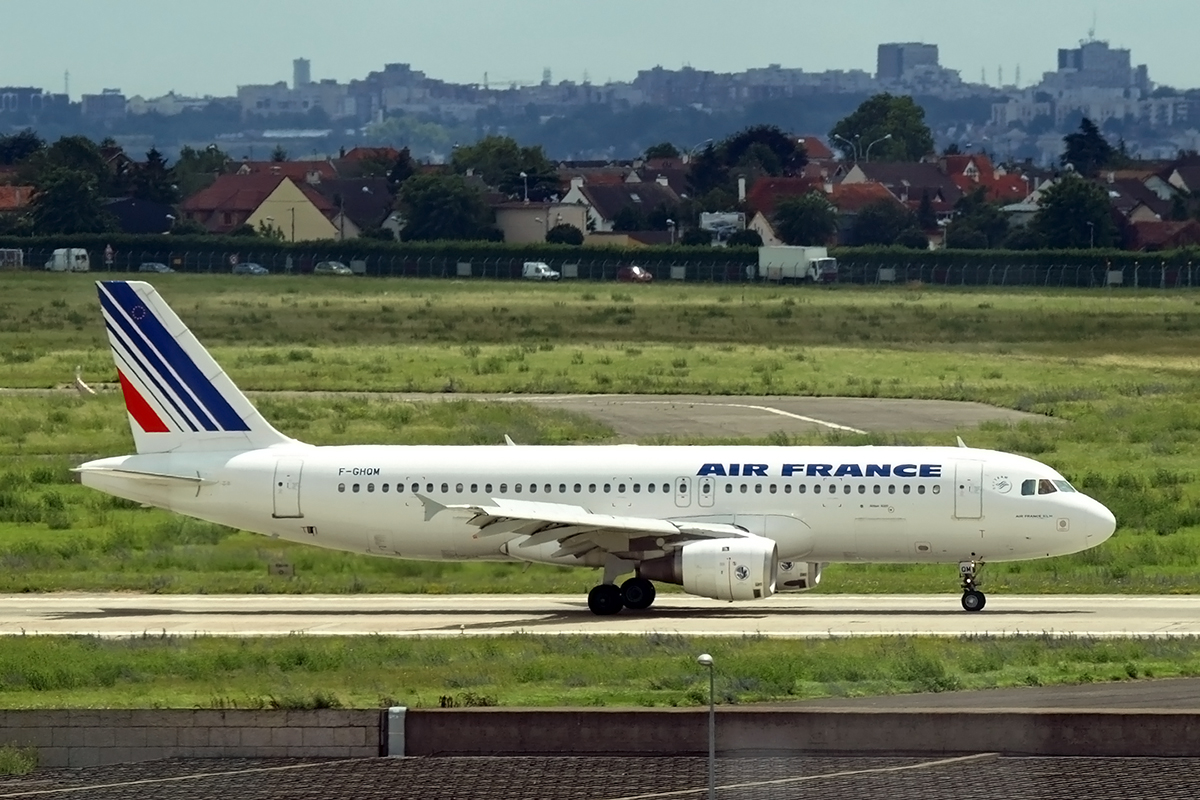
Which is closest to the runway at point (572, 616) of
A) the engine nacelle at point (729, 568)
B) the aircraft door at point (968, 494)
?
the engine nacelle at point (729, 568)

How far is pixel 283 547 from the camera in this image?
50.6 meters

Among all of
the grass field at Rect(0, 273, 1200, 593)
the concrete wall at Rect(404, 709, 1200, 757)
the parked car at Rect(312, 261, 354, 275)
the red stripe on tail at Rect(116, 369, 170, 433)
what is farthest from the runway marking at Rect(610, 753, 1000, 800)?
the parked car at Rect(312, 261, 354, 275)

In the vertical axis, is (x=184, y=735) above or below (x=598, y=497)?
below

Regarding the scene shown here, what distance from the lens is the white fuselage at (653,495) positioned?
4266 centimetres

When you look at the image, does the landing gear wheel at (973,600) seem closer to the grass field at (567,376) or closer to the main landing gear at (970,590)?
the main landing gear at (970,590)

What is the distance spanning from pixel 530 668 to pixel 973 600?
39.6 ft

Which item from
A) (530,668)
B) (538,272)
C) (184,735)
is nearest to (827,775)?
(530,668)

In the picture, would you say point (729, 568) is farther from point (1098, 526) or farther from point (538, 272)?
point (538, 272)

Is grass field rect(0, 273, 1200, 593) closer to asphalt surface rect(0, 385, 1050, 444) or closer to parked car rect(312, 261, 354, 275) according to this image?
asphalt surface rect(0, 385, 1050, 444)

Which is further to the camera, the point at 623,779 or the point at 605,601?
the point at 605,601

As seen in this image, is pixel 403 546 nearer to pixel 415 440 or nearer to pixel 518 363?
pixel 415 440

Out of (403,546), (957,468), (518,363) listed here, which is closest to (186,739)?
(403,546)

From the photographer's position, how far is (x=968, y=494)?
140 feet

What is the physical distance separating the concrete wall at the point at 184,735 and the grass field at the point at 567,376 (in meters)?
19.2
